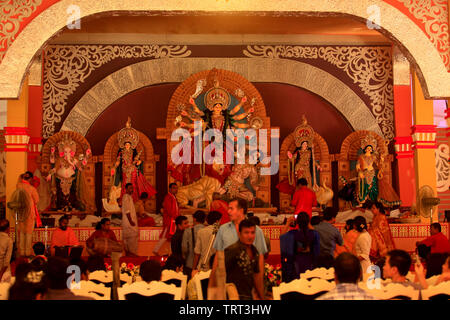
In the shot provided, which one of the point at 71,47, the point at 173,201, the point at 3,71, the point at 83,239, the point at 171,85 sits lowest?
the point at 83,239

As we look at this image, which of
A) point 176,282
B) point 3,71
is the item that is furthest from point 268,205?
point 176,282

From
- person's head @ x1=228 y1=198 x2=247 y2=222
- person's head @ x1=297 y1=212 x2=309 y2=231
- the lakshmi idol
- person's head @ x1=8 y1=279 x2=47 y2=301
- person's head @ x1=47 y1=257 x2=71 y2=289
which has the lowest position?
person's head @ x1=8 y1=279 x2=47 y2=301

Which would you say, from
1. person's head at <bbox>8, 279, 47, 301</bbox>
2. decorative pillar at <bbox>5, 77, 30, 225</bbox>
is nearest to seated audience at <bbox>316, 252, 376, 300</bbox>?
person's head at <bbox>8, 279, 47, 301</bbox>

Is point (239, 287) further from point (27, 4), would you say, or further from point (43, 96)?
A: point (43, 96)

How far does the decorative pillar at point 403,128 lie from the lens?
12.3 metres

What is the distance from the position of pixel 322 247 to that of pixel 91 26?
798 centimetres

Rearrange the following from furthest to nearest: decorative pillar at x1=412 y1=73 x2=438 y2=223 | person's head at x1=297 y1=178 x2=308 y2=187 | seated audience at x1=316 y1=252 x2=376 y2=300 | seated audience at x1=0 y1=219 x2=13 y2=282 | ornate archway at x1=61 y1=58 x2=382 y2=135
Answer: ornate archway at x1=61 y1=58 x2=382 y2=135, decorative pillar at x1=412 y1=73 x2=438 y2=223, person's head at x1=297 y1=178 x2=308 y2=187, seated audience at x1=0 y1=219 x2=13 y2=282, seated audience at x1=316 y1=252 x2=376 y2=300

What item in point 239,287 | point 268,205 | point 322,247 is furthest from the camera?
point 268,205

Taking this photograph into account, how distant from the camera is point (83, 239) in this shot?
1066 centimetres

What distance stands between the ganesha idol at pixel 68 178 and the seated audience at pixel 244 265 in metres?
7.78

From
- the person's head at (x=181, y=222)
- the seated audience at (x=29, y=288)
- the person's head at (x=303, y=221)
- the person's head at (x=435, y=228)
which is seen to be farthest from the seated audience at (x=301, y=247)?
the seated audience at (x=29, y=288)

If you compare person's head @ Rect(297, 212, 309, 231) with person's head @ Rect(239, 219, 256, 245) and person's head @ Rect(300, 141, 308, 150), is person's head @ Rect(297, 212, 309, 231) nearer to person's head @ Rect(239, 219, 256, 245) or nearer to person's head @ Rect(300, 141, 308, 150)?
person's head @ Rect(239, 219, 256, 245)

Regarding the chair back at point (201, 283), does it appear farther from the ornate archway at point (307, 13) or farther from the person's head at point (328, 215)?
the ornate archway at point (307, 13)

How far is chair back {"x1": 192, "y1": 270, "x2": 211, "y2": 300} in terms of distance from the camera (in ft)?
15.4
